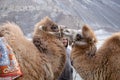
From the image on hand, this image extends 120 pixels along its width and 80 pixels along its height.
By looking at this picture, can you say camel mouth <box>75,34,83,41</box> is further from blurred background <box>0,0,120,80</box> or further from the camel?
blurred background <box>0,0,120,80</box>

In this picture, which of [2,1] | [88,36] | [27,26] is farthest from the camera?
[2,1]

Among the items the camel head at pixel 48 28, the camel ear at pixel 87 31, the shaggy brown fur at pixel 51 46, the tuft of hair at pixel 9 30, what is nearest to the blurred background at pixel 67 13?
the camel ear at pixel 87 31

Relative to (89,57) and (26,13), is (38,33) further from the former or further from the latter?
(26,13)

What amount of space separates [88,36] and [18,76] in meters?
1.85

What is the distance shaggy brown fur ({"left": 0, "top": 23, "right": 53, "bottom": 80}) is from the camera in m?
3.55

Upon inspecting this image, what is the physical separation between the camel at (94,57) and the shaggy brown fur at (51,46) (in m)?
0.70

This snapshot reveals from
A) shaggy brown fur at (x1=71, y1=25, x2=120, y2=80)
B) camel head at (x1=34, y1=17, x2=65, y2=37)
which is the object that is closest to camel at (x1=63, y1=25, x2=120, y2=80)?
shaggy brown fur at (x1=71, y1=25, x2=120, y2=80)

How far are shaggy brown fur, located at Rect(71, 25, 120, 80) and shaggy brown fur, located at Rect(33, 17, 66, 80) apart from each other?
70 cm

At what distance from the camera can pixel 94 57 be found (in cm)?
481

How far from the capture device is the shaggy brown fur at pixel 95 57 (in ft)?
15.0

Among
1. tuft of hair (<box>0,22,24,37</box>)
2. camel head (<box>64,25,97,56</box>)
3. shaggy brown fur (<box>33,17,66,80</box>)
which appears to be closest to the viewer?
tuft of hair (<box>0,22,24,37</box>)

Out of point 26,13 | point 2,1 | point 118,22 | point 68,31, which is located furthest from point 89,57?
point 118,22

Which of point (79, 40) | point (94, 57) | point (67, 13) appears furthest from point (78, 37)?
point (67, 13)

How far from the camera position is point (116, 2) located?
1443 centimetres
